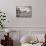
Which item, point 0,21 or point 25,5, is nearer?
point 0,21

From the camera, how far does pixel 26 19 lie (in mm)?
3186

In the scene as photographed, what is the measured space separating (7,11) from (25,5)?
1.47ft

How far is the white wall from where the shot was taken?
124 inches

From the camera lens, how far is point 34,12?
3189 mm

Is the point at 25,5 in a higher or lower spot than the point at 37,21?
higher

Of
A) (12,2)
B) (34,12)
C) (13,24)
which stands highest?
(12,2)

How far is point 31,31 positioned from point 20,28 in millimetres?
273

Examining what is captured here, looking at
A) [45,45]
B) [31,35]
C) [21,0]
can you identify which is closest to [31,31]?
[31,35]

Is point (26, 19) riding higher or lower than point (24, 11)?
lower

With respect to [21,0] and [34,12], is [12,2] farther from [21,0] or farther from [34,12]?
[34,12]

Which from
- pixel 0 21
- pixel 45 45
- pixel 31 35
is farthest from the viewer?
pixel 31 35

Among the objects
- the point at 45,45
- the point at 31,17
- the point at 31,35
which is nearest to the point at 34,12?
the point at 31,17

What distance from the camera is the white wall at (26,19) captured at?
3.15m

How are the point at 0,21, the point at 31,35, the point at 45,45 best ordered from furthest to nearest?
the point at 31,35
the point at 0,21
the point at 45,45
